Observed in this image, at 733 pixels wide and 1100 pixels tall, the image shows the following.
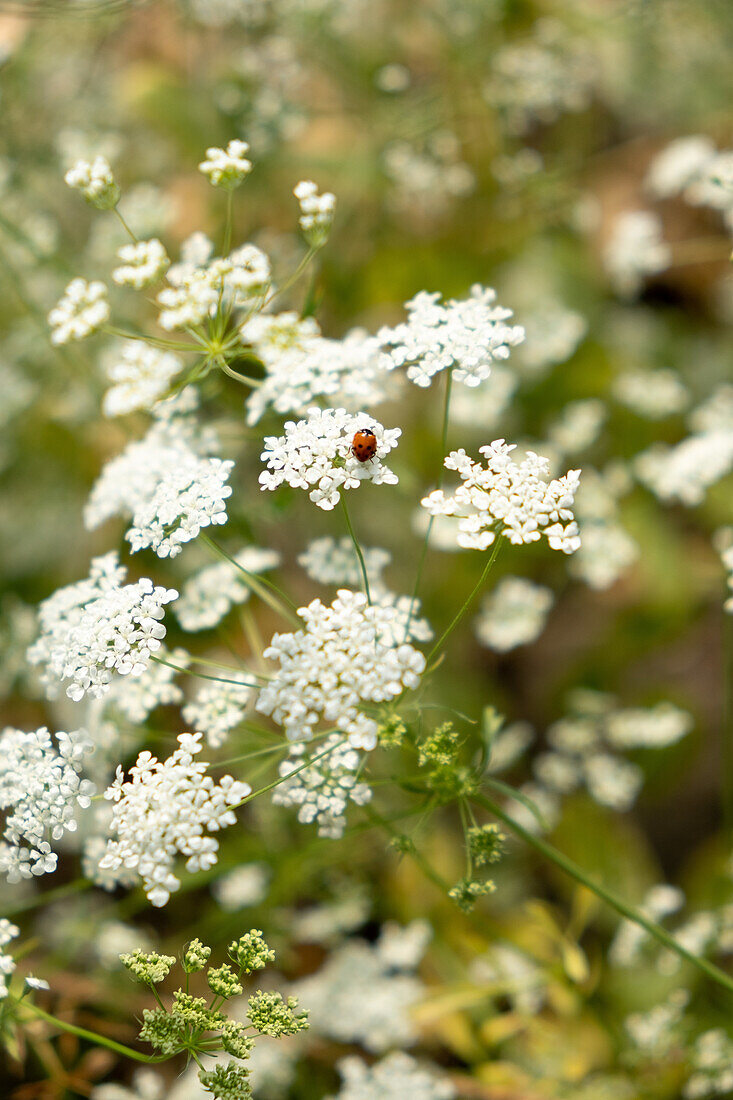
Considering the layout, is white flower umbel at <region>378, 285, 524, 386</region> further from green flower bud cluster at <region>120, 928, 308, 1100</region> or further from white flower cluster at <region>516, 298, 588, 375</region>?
white flower cluster at <region>516, 298, 588, 375</region>

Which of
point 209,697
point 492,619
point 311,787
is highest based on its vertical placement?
point 492,619

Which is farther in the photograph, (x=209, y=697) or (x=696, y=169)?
(x=696, y=169)

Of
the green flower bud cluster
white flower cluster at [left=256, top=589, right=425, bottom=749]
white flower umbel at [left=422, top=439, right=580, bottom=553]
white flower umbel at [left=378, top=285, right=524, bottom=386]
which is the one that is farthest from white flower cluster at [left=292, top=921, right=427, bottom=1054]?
white flower umbel at [left=378, top=285, right=524, bottom=386]

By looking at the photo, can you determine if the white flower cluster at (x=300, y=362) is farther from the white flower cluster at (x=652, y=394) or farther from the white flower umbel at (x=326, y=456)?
the white flower cluster at (x=652, y=394)

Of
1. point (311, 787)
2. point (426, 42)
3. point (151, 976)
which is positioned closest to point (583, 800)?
point (311, 787)

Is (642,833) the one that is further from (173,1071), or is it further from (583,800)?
(173,1071)

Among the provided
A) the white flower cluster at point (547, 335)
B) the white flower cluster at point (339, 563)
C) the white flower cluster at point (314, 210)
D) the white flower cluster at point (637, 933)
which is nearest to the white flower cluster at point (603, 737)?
the white flower cluster at point (637, 933)

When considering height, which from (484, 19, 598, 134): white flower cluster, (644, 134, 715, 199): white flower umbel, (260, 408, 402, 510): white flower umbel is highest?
(484, 19, 598, 134): white flower cluster
